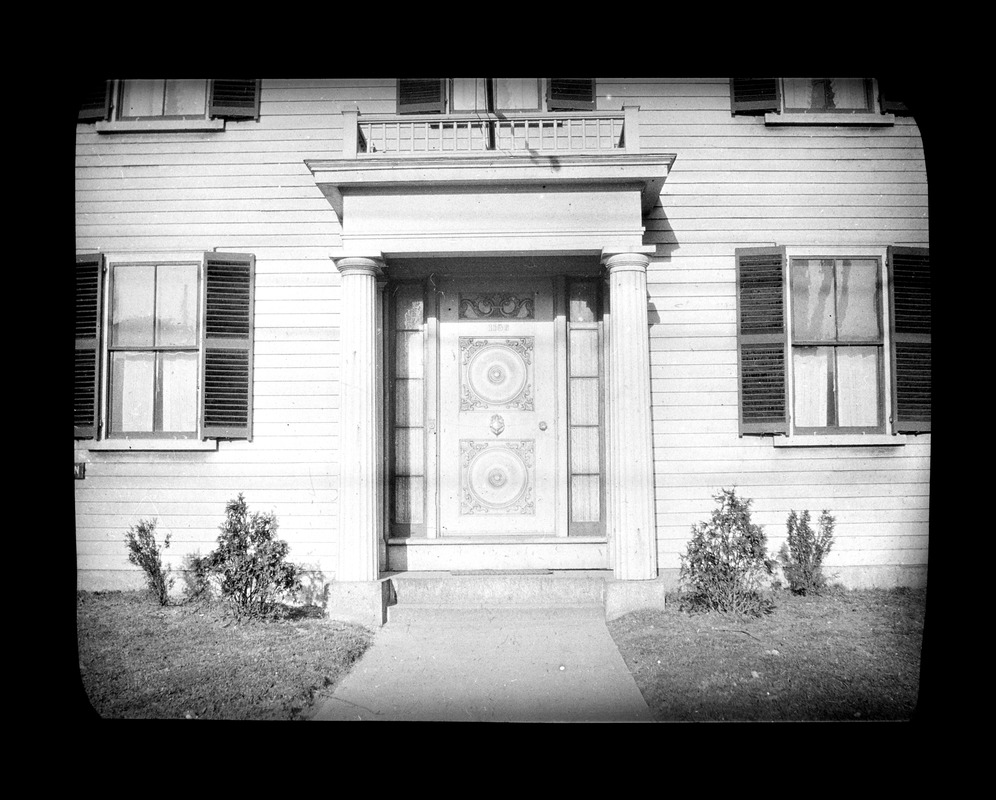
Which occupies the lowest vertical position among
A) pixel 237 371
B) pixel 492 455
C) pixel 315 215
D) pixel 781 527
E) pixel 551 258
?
pixel 781 527

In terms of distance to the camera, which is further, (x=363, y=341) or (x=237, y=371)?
(x=237, y=371)

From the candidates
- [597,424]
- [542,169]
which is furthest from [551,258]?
[597,424]

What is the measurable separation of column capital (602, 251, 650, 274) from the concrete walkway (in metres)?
2.86

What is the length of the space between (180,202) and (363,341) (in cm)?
247

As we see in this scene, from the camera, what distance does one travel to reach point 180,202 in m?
5.79

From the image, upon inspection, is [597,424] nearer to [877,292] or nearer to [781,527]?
[781,527]

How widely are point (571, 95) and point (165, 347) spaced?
15.1 ft

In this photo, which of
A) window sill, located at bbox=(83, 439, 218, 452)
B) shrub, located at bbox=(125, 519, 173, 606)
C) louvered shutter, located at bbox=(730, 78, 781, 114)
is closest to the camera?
shrub, located at bbox=(125, 519, 173, 606)

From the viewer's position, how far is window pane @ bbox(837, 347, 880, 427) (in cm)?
567

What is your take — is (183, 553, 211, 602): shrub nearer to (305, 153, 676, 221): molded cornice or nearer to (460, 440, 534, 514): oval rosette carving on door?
(460, 440, 534, 514): oval rosette carving on door

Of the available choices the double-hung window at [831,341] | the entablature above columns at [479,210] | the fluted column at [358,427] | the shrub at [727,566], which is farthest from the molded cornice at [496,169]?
the shrub at [727,566]

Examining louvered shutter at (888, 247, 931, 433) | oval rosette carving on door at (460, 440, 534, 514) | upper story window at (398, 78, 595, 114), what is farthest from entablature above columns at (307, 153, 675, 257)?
louvered shutter at (888, 247, 931, 433)

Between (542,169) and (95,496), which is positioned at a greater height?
(542,169)

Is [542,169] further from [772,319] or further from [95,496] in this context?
[95,496]
